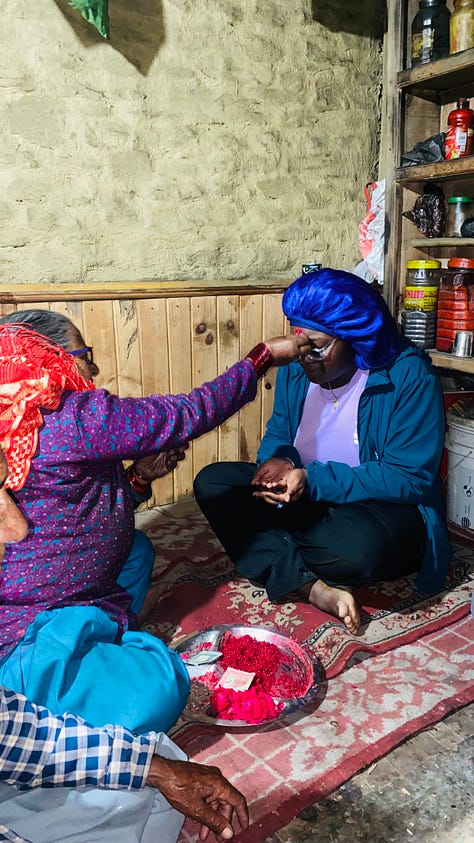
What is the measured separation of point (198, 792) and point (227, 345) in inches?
92.1

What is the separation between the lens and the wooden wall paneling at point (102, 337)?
8.91 feet

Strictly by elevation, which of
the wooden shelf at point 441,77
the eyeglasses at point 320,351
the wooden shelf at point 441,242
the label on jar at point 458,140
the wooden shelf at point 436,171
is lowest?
the eyeglasses at point 320,351

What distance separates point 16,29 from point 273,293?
155cm

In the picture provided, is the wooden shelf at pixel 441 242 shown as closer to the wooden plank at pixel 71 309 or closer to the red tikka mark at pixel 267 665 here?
the wooden plank at pixel 71 309

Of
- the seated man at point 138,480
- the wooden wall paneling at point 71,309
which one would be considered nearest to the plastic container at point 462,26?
the wooden wall paneling at point 71,309

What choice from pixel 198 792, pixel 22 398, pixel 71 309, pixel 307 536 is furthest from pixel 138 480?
pixel 198 792

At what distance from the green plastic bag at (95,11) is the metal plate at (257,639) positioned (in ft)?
7.57

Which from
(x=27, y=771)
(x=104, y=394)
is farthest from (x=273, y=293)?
(x=27, y=771)

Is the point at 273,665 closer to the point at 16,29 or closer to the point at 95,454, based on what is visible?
the point at 95,454

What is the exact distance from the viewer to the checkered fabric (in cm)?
89

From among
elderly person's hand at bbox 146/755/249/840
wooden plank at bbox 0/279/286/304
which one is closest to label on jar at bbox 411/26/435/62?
wooden plank at bbox 0/279/286/304

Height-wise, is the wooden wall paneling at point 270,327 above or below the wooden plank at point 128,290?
Result: below

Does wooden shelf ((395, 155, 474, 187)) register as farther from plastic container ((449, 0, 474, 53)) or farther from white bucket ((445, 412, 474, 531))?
white bucket ((445, 412, 474, 531))

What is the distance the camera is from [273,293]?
3195 millimetres
